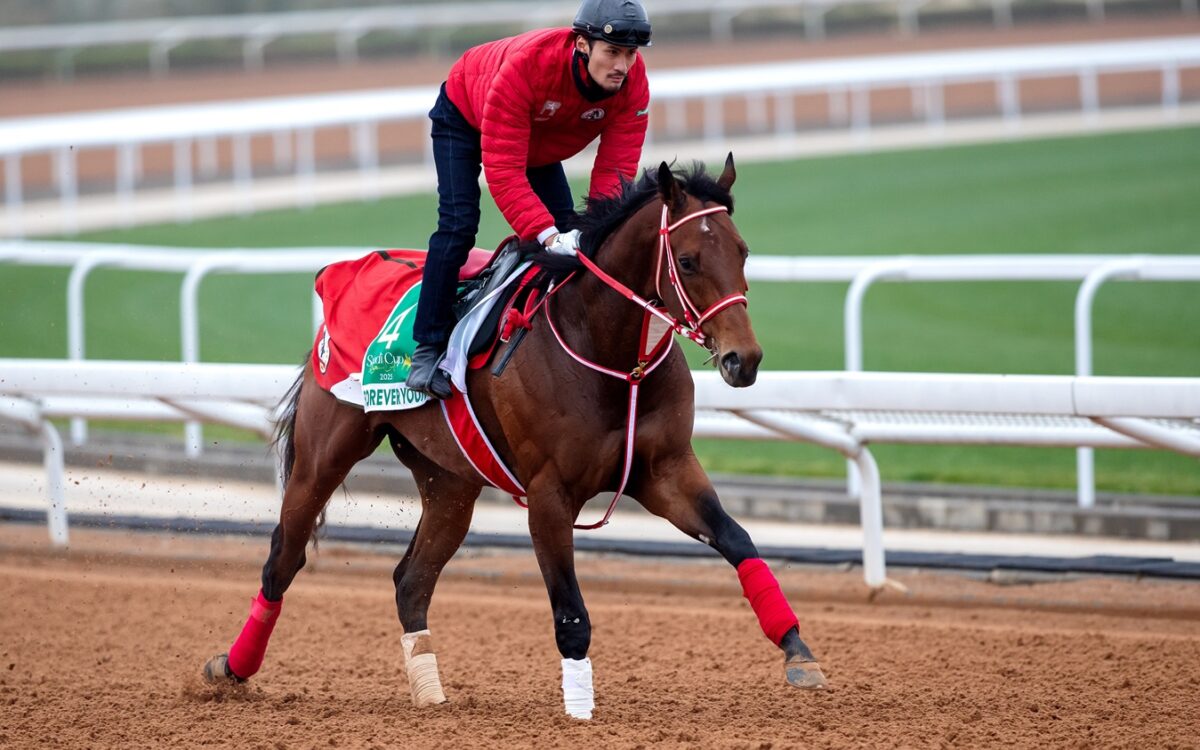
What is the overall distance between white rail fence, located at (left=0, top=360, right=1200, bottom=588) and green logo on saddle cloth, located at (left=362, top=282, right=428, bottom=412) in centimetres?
145

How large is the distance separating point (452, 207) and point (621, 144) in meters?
0.54

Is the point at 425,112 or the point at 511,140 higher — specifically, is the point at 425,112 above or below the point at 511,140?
above

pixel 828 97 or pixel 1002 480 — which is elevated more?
pixel 828 97

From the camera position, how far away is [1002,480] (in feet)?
26.2

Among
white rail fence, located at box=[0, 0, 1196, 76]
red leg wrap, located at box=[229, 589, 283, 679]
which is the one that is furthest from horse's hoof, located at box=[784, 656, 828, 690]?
white rail fence, located at box=[0, 0, 1196, 76]

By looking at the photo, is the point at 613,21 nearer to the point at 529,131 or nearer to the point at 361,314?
the point at 529,131

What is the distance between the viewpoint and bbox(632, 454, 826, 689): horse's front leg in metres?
4.12

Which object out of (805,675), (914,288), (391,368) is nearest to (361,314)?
(391,368)

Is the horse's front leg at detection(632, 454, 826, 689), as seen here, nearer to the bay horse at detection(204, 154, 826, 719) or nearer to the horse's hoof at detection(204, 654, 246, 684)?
the bay horse at detection(204, 154, 826, 719)

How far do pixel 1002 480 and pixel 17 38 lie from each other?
19811 millimetres

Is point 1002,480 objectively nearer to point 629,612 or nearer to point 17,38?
point 629,612

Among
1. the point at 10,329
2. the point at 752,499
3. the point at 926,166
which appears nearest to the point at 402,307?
the point at 752,499

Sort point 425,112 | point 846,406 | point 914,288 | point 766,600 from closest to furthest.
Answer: point 766,600
point 846,406
point 914,288
point 425,112

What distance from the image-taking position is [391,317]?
502cm
